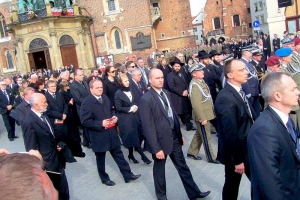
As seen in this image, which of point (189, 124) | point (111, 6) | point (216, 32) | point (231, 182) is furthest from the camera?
point (216, 32)

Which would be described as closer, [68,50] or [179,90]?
[179,90]

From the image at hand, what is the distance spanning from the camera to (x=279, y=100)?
303 cm

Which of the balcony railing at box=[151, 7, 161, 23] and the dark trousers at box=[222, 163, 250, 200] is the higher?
the balcony railing at box=[151, 7, 161, 23]

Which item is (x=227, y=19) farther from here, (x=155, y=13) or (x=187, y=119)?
(x=187, y=119)

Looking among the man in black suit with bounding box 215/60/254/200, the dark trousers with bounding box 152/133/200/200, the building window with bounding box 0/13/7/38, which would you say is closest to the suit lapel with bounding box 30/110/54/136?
the dark trousers with bounding box 152/133/200/200

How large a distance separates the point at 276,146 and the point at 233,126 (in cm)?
130

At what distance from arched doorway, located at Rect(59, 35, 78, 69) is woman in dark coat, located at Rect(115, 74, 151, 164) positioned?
79.8ft

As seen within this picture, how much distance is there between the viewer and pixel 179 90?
32.2 ft

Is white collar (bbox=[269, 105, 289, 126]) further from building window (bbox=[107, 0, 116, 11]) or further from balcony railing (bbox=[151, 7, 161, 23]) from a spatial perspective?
balcony railing (bbox=[151, 7, 161, 23])

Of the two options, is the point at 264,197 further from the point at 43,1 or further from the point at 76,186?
the point at 43,1

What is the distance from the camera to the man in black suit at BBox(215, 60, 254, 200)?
4.13 m

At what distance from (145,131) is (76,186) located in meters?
2.74

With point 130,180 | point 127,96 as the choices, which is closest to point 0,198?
point 130,180

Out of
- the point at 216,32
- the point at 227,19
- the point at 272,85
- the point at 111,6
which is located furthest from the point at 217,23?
the point at 272,85
